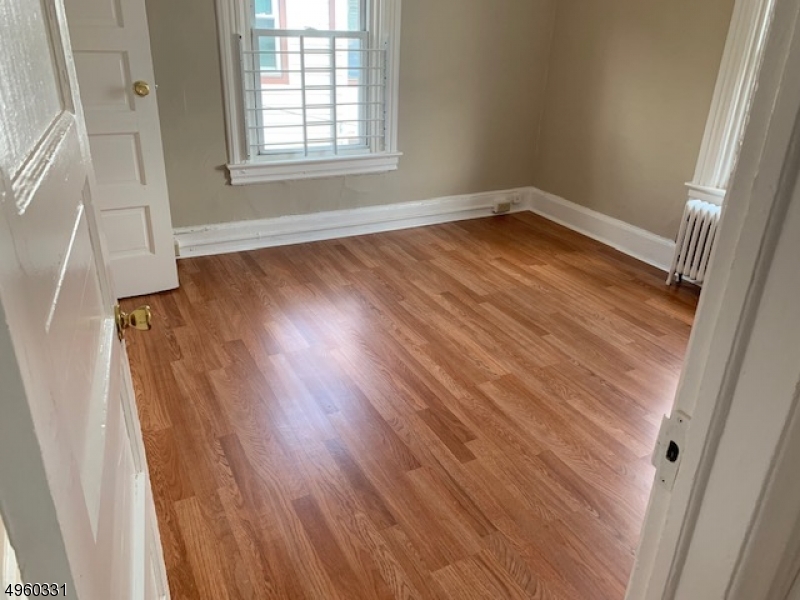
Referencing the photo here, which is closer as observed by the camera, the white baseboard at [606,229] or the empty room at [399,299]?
the empty room at [399,299]

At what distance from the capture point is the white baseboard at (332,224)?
3730 millimetres

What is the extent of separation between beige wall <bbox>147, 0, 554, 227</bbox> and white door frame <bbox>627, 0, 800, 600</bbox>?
330 centimetres

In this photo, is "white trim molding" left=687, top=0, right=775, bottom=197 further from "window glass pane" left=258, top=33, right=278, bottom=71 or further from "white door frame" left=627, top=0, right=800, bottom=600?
"white door frame" left=627, top=0, right=800, bottom=600

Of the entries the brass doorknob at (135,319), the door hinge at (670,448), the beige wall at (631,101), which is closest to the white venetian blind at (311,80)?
the beige wall at (631,101)

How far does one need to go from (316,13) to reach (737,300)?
3553mm

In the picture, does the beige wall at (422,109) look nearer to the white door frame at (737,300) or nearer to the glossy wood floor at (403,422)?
the glossy wood floor at (403,422)

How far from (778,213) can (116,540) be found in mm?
827

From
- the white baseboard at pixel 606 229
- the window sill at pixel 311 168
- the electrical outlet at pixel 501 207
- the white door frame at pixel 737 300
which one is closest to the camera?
the white door frame at pixel 737 300

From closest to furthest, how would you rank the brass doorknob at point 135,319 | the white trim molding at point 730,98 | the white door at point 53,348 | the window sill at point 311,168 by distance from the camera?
the white door at point 53,348
the brass doorknob at point 135,319
the white trim molding at point 730,98
the window sill at point 311,168

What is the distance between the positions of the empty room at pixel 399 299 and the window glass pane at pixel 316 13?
0.06ft

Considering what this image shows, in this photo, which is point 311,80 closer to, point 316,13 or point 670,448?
point 316,13

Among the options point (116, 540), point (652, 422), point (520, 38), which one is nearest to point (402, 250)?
point (520, 38)

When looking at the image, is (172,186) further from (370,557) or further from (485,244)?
(370,557)

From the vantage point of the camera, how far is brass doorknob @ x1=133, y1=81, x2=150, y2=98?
9.12 ft
